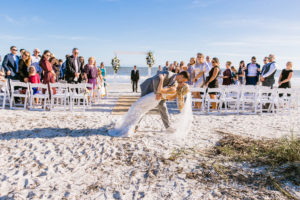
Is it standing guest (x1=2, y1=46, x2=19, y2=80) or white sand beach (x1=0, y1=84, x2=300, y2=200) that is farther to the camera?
standing guest (x1=2, y1=46, x2=19, y2=80)

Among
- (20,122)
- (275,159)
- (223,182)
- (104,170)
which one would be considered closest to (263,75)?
(275,159)

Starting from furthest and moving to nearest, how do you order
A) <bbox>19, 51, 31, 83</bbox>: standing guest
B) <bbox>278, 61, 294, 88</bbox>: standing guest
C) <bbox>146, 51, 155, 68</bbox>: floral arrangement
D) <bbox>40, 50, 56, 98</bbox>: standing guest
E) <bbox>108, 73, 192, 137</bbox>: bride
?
<bbox>146, 51, 155, 68</bbox>: floral arrangement < <bbox>278, 61, 294, 88</bbox>: standing guest < <bbox>19, 51, 31, 83</bbox>: standing guest < <bbox>40, 50, 56, 98</bbox>: standing guest < <bbox>108, 73, 192, 137</bbox>: bride

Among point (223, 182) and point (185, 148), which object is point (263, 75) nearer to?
point (185, 148)

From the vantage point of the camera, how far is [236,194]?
294 centimetres

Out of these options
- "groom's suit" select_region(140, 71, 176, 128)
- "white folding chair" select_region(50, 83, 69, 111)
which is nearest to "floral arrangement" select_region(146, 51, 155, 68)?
"white folding chair" select_region(50, 83, 69, 111)

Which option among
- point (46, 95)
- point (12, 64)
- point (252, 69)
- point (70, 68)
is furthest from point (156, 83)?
point (252, 69)

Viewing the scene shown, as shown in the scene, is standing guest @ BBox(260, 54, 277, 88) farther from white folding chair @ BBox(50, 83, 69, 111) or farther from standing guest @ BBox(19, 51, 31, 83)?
standing guest @ BBox(19, 51, 31, 83)

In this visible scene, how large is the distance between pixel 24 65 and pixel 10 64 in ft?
2.14

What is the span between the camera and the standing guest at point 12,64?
8691 mm

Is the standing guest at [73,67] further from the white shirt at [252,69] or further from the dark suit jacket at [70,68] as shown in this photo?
the white shirt at [252,69]

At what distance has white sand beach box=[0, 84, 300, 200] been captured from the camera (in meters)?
2.96

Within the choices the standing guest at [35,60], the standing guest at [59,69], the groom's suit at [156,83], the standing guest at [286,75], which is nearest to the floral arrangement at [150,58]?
the standing guest at [59,69]

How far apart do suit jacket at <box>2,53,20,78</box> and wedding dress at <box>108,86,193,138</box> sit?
5936 mm

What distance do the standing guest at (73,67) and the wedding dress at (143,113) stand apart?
495 cm
